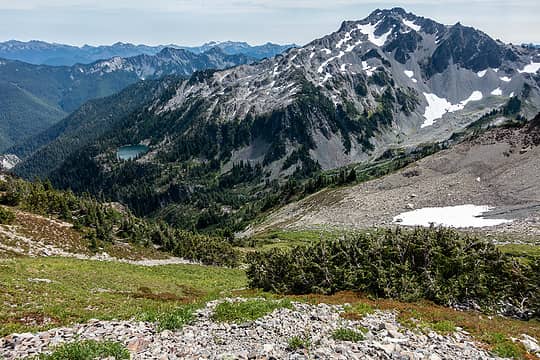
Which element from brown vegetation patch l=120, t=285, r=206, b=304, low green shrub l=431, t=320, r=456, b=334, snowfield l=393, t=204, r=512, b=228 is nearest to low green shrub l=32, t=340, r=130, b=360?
brown vegetation patch l=120, t=285, r=206, b=304

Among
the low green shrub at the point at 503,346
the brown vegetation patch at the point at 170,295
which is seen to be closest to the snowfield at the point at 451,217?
the brown vegetation patch at the point at 170,295

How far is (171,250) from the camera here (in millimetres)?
72625

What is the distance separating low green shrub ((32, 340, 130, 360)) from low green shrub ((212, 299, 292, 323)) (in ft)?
16.5

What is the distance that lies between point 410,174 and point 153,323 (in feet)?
416

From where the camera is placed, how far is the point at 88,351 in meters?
14.0

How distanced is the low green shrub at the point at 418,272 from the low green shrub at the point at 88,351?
1681 cm

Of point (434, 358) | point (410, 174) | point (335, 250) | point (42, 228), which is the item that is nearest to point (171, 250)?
point (42, 228)

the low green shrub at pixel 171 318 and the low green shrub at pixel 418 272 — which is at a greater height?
the low green shrub at pixel 171 318

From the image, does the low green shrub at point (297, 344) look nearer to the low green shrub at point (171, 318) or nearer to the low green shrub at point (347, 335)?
the low green shrub at point (347, 335)

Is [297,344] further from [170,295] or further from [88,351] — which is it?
[170,295]

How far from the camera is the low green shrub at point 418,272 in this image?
2694cm

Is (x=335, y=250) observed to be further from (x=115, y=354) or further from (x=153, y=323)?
(x=115, y=354)

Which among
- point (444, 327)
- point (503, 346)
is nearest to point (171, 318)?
point (444, 327)

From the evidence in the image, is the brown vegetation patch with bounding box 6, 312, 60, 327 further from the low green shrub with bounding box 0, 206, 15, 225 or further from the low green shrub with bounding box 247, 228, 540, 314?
the low green shrub with bounding box 0, 206, 15, 225
